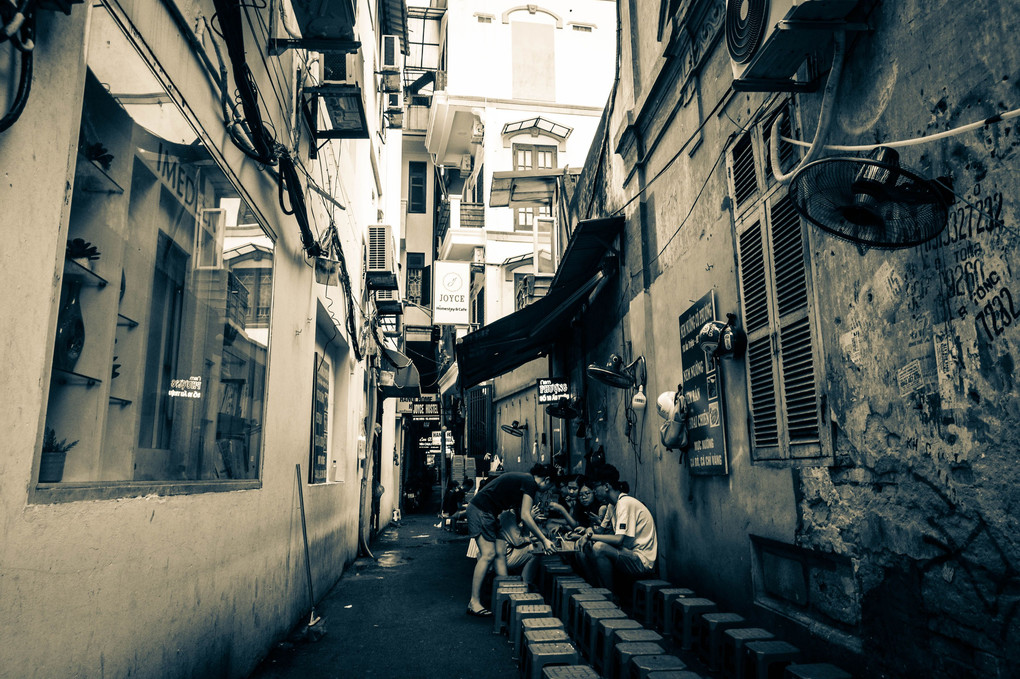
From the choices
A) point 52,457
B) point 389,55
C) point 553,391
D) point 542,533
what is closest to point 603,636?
point 542,533

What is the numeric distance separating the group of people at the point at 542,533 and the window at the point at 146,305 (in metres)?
3.30

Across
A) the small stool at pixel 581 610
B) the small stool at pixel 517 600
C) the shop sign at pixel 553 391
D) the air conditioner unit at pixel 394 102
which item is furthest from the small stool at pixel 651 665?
the air conditioner unit at pixel 394 102

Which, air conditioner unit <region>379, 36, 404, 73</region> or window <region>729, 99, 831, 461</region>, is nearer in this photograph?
window <region>729, 99, 831, 461</region>

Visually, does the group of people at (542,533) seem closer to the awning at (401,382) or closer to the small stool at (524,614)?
the small stool at (524,614)

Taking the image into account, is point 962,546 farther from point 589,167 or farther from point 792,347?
point 589,167

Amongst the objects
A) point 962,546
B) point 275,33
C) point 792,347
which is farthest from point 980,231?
point 275,33

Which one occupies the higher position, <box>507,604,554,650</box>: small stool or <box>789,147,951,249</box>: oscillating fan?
<box>789,147,951,249</box>: oscillating fan

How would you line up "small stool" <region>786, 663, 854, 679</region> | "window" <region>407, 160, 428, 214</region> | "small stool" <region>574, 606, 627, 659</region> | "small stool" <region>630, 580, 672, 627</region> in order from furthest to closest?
"window" <region>407, 160, 428, 214</region>, "small stool" <region>630, 580, 672, 627</region>, "small stool" <region>574, 606, 627, 659</region>, "small stool" <region>786, 663, 854, 679</region>

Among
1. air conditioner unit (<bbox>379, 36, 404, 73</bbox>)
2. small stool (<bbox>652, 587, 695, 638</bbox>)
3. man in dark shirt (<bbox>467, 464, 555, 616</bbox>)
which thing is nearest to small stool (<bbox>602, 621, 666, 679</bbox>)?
small stool (<bbox>652, 587, 695, 638</bbox>)

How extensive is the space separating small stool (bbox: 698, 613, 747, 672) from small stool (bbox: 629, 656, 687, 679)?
3.20 ft

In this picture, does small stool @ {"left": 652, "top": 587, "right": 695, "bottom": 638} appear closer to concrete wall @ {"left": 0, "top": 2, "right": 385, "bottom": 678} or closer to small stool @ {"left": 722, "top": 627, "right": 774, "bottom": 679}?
small stool @ {"left": 722, "top": 627, "right": 774, "bottom": 679}

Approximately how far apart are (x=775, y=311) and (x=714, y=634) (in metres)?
2.54

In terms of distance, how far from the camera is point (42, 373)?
262 cm

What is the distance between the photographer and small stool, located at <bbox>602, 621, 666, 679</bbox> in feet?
15.3
